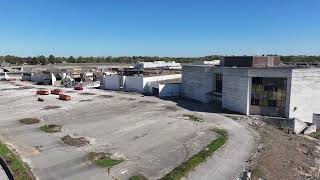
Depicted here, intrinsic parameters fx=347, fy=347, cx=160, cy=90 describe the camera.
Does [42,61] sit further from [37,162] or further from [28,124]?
[37,162]

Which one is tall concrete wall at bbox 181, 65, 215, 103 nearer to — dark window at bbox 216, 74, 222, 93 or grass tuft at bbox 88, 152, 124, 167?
Result: dark window at bbox 216, 74, 222, 93

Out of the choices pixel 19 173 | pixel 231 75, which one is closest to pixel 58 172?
pixel 19 173

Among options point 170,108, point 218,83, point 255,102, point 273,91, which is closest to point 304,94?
point 273,91

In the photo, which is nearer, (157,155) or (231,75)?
(157,155)

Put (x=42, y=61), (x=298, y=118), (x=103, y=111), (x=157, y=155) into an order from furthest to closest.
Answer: (x=42, y=61) → (x=103, y=111) → (x=298, y=118) → (x=157, y=155)

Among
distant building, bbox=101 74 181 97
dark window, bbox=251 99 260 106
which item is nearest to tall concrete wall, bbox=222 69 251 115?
dark window, bbox=251 99 260 106

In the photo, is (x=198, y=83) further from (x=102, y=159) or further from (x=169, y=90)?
(x=102, y=159)
